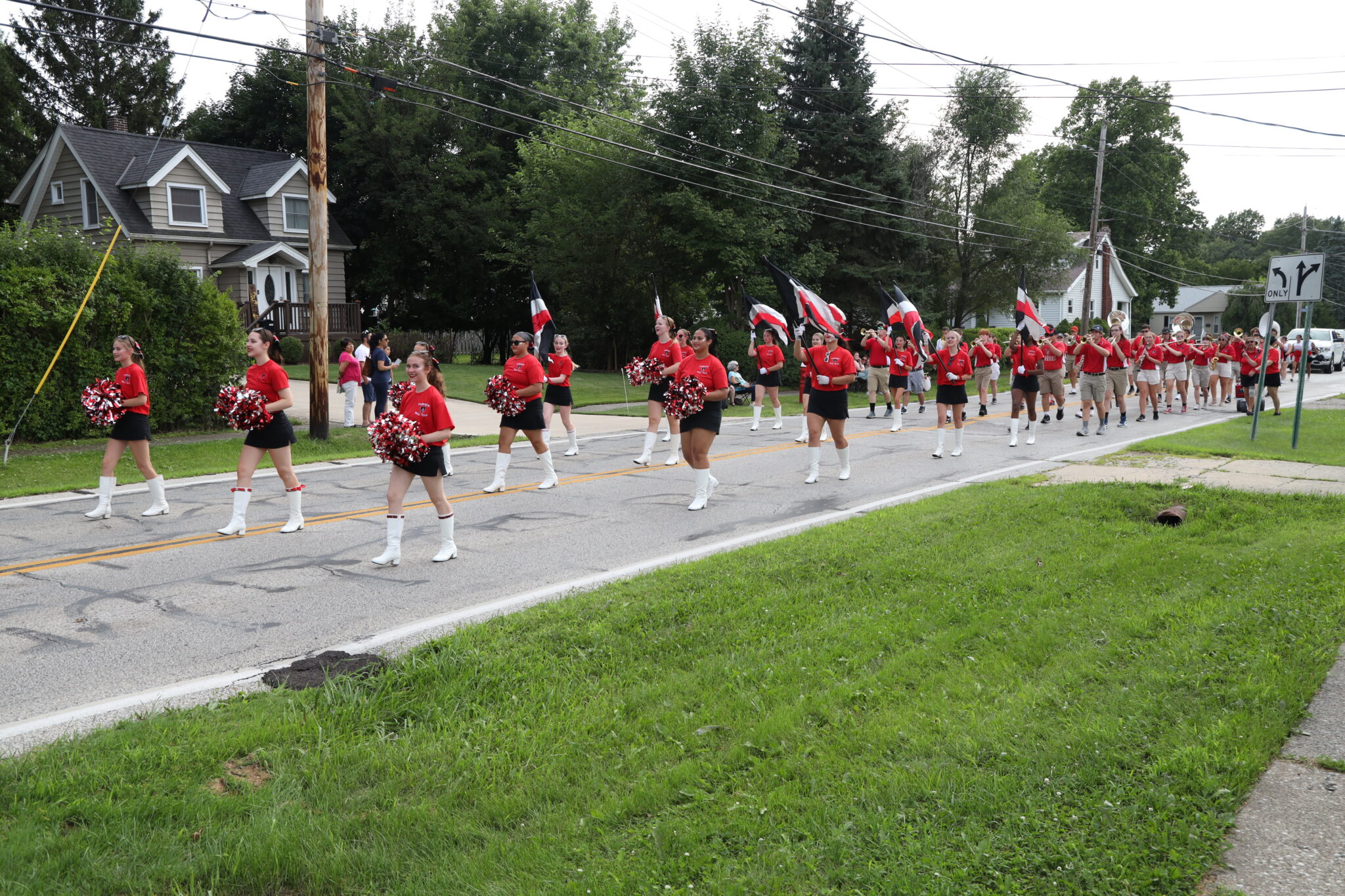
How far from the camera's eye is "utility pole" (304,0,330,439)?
15828mm

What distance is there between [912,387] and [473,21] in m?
Result: 30.7

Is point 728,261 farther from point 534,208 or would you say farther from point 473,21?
point 473,21

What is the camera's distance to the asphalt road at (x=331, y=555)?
6.05m

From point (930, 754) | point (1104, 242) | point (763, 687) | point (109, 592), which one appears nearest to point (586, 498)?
point (109, 592)

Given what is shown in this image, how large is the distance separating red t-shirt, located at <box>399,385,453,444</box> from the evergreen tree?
42.7 metres

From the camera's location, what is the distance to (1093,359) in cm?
1773

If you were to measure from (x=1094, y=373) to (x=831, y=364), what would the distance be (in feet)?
26.8

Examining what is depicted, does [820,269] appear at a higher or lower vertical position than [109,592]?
higher

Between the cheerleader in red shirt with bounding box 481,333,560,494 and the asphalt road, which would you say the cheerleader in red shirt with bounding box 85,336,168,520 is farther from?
the cheerleader in red shirt with bounding box 481,333,560,494

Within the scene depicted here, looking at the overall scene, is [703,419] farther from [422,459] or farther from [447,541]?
[422,459]

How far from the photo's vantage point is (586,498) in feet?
37.5

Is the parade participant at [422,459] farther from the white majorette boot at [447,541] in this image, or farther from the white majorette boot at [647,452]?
the white majorette boot at [647,452]

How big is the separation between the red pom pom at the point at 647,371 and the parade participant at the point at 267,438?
5.19m

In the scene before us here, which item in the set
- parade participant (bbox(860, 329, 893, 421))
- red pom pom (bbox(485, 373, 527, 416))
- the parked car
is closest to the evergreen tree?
parade participant (bbox(860, 329, 893, 421))
